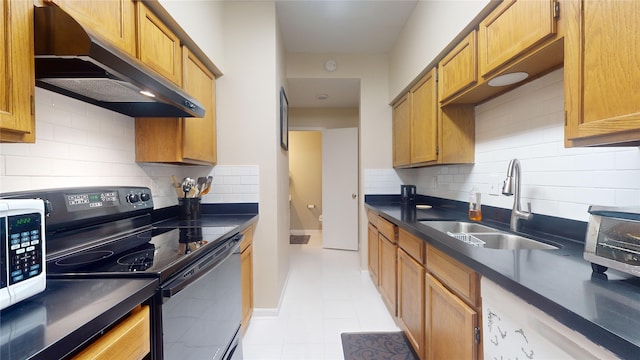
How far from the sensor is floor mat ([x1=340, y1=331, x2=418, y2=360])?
1770mm

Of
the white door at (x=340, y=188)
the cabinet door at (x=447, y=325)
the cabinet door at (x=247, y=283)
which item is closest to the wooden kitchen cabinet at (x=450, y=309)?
the cabinet door at (x=447, y=325)

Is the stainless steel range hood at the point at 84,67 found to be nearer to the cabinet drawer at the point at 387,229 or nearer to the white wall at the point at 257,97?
the white wall at the point at 257,97

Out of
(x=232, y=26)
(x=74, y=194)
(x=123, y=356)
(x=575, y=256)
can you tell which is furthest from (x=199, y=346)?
(x=232, y=26)

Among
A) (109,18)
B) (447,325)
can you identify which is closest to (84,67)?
(109,18)

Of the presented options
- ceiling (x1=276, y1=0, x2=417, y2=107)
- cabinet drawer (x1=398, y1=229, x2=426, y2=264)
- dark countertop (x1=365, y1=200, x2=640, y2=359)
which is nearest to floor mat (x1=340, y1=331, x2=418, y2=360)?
cabinet drawer (x1=398, y1=229, x2=426, y2=264)

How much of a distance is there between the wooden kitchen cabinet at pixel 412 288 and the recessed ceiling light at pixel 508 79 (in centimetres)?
100

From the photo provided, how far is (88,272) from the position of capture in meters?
0.82

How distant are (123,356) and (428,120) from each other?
2308 millimetres

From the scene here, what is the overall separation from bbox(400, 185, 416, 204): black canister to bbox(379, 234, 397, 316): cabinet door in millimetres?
696

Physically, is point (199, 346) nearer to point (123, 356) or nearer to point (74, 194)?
point (123, 356)

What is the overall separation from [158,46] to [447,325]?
6.99 ft

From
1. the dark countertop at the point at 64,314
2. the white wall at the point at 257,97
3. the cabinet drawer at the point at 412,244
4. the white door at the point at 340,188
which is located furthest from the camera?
the white door at the point at 340,188

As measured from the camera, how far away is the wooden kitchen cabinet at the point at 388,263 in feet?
6.79

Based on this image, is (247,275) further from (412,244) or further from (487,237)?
(487,237)
